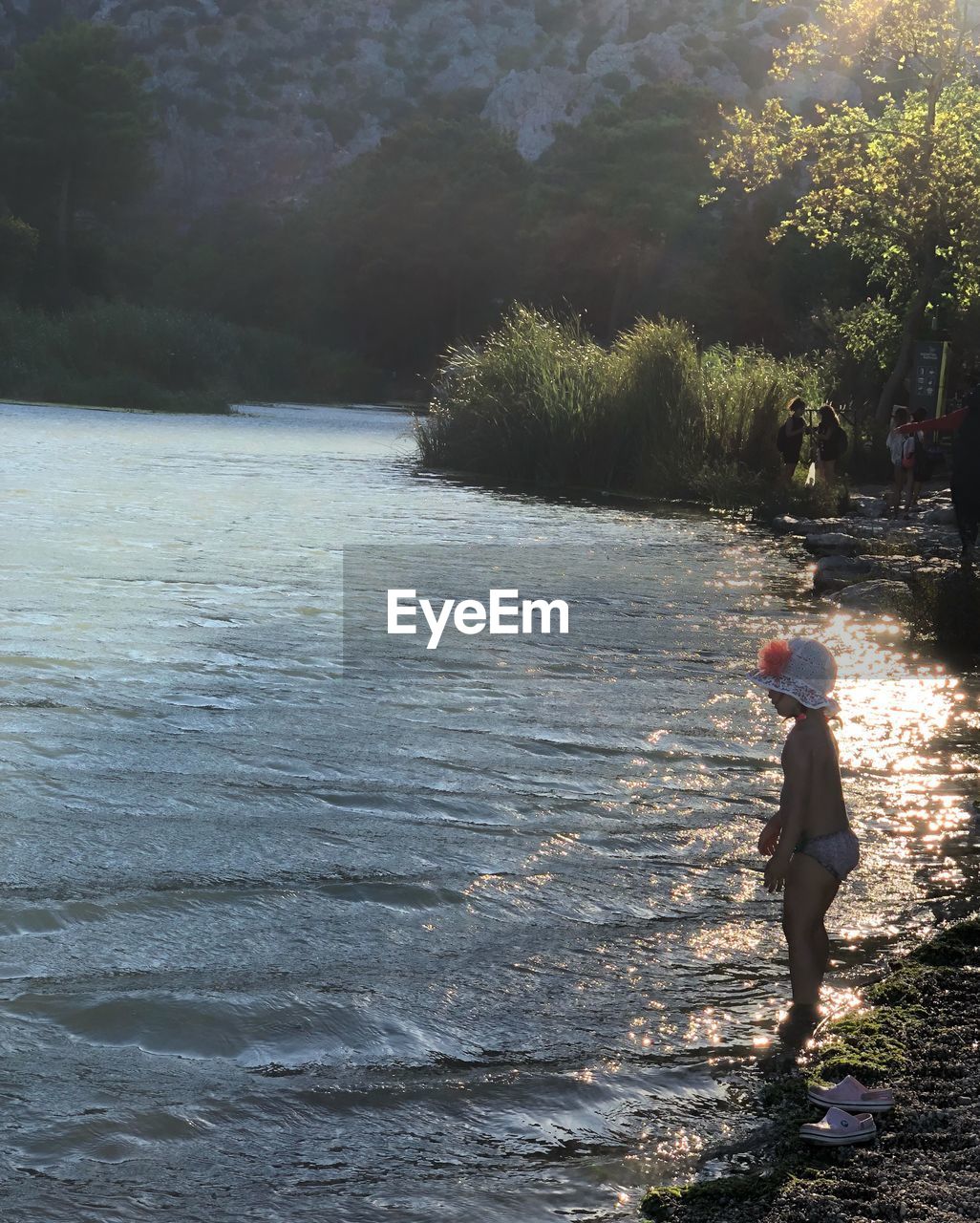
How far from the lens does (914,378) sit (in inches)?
1179

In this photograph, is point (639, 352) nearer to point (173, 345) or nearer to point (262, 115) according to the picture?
point (173, 345)

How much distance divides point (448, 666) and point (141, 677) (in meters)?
2.20

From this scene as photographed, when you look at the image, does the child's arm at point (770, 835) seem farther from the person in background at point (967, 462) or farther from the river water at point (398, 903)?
the person in background at point (967, 462)

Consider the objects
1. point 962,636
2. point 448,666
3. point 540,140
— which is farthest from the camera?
point 540,140

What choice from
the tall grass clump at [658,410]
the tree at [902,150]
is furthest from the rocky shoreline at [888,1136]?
the tree at [902,150]

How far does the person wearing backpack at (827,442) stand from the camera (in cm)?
2464

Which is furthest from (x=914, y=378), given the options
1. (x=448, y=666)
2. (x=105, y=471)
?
(x=448, y=666)

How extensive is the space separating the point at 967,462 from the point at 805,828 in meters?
8.71

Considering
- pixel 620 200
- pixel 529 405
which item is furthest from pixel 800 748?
pixel 620 200

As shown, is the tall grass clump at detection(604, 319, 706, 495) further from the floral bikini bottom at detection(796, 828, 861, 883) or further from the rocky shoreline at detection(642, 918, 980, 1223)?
the rocky shoreline at detection(642, 918, 980, 1223)

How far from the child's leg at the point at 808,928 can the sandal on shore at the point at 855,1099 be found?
36.5 inches

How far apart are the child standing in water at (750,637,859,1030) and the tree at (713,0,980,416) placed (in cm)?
2450

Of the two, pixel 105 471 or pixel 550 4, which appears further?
pixel 550 4

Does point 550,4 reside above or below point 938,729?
above
